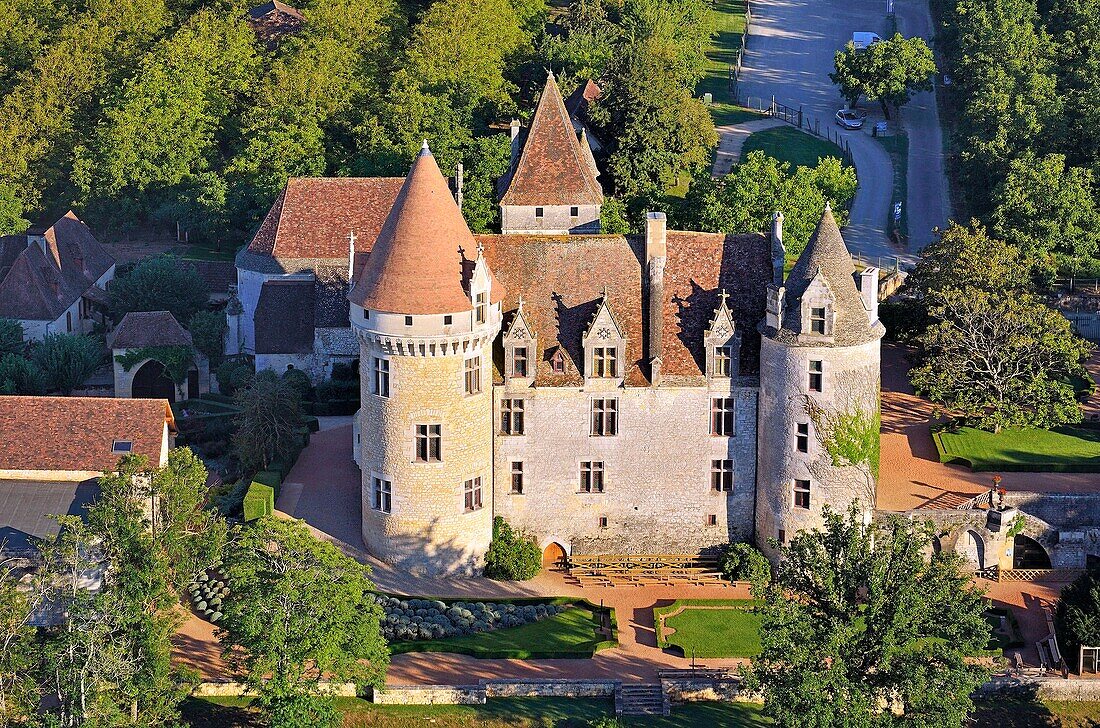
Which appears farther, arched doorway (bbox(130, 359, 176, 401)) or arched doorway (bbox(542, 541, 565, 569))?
arched doorway (bbox(130, 359, 176, 401))

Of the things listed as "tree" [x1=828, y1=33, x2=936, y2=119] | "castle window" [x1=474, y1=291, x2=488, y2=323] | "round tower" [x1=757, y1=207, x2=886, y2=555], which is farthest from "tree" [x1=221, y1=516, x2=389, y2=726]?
"tree" [x1=828, y1=33, x2=936, y2=119]

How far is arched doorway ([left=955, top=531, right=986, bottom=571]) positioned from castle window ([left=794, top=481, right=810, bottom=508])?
801cm

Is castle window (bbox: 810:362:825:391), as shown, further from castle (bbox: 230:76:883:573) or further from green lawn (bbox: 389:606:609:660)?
green lawn (bbox: 389:606:609:660)

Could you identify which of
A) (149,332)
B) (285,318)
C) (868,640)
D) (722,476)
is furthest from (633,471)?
(149,332)

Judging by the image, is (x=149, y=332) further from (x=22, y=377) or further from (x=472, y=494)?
(x=472, y=494)

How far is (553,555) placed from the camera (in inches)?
3538

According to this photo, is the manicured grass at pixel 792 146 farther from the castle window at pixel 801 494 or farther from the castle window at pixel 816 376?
the castle window at pixel 801 494

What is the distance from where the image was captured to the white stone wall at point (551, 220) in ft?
351

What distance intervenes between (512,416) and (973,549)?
893 inches

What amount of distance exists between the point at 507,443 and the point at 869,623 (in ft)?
70.5

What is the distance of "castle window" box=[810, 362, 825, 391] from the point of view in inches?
3374

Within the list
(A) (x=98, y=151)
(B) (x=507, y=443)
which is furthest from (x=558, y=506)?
(A) (x=98, y=151)

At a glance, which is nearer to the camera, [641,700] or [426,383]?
[641,700]

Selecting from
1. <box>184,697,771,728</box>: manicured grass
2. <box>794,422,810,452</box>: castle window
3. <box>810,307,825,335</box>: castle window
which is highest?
<box>810,307,825,335</box>: castle window
